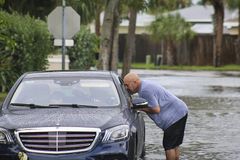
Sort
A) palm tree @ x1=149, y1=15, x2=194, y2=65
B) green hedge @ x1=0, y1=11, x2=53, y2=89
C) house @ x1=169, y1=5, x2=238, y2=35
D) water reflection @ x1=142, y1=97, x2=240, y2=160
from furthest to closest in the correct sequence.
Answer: house @ x1=169, y1=5, x2=238, y2=35 → palm tree @ x1=149, y1=15, x2=194, y2=65 → green hedge @ x1=0, y1=11, x2=53, y2=89 → water reflection @ x1=142, y1=97, x2=240, y2=160

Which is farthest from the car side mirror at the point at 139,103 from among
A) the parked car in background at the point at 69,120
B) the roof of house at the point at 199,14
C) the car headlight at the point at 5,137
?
the roof of house at the point at 199,14

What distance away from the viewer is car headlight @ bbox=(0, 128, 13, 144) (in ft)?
28.2

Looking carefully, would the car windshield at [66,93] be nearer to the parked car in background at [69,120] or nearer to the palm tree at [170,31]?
the parked car in background at [69,120]

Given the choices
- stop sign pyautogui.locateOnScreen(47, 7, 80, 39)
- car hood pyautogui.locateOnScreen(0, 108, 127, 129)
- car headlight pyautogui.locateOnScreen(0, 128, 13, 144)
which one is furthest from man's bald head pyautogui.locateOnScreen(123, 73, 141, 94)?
stop sign pyautogui.locateOnScreen(47, 7, 80, 39)

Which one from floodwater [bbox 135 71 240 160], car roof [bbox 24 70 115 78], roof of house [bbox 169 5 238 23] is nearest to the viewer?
car roof [bbox 24 70 115 78]

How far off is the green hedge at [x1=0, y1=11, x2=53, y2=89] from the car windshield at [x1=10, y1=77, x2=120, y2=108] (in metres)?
12.8

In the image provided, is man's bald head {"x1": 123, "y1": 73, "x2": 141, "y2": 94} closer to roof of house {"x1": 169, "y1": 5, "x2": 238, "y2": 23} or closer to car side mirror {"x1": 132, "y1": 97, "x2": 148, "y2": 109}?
car side mirror {"x1": 132, "y1": 97, "x2": 148, "y2": 109}

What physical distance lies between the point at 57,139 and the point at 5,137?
625mm

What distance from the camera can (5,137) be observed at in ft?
28.3

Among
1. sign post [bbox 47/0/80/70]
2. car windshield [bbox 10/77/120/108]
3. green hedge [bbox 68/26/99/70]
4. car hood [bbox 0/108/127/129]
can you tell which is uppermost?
sign post [bbox 47/0/80/70]

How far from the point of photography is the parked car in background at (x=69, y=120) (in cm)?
852

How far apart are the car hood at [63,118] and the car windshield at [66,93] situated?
0.37 metres

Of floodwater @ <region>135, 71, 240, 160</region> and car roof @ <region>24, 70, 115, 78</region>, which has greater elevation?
car roof @ <region>24, 70, 115, 78</region>

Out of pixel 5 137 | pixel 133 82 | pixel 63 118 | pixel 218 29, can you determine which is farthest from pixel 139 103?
pixel 218 29
